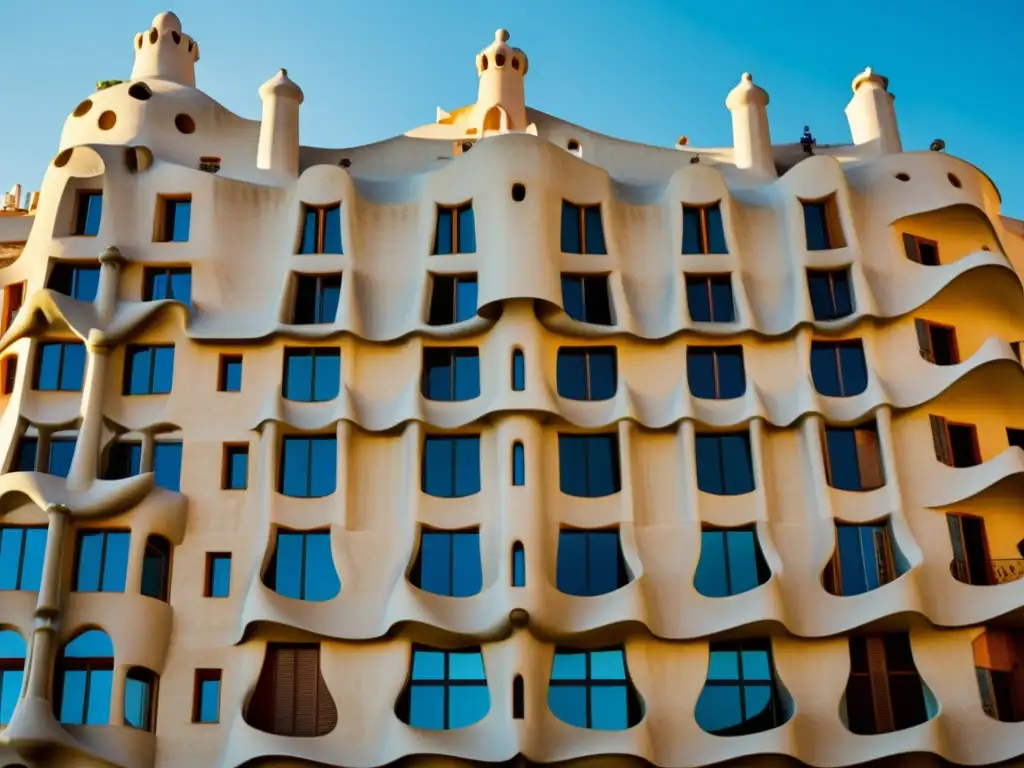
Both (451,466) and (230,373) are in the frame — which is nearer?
(451,466)

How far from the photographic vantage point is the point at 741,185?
145 ft

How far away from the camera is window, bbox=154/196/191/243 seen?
4166 centimetres

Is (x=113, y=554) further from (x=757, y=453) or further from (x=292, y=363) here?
(x=757, y=453)

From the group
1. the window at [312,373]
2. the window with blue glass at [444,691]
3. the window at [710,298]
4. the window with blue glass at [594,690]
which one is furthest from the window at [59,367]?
the window at [710,298]

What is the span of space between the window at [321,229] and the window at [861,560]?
14652 millimetres

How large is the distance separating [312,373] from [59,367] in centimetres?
641

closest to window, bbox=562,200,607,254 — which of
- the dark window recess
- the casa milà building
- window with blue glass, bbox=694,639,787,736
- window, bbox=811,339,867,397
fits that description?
the casa milà building

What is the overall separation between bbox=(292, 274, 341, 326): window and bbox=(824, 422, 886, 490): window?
12.8 meters

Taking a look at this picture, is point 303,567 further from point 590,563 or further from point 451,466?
point 590,563

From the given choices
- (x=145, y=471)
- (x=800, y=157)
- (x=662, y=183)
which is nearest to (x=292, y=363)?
(x=145, y=471)

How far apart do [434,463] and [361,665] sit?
5.33 metres

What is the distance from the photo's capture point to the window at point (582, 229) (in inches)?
1623

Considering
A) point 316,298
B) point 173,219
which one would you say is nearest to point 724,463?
point 316,298

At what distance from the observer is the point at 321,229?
4141 centimetres
